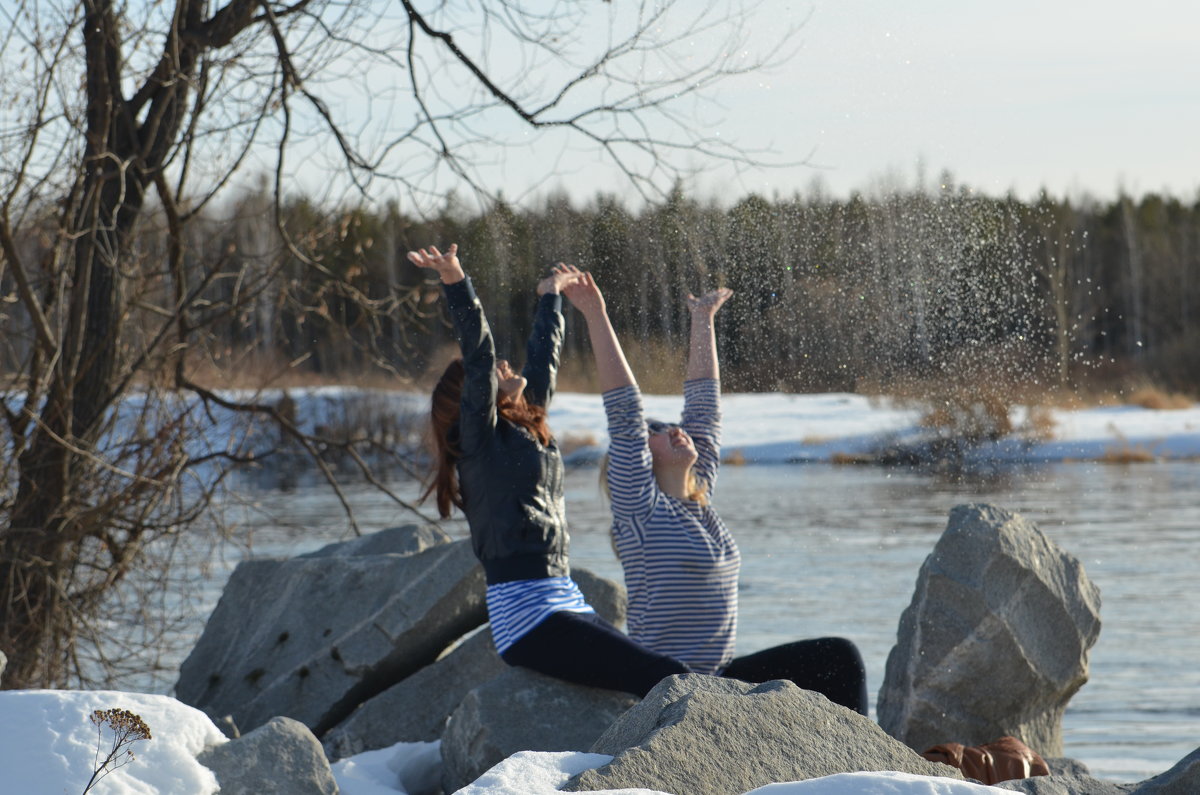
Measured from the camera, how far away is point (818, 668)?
15.3ft

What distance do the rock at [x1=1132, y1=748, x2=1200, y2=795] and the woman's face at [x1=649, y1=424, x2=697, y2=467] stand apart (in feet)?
6.19

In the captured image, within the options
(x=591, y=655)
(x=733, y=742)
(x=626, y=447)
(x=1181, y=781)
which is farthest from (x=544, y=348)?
(x=1181, y=781)

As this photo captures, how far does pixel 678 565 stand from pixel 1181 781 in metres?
1.80

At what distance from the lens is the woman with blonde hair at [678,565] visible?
466 centimetres

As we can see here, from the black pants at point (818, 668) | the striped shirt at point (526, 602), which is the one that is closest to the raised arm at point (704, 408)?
the black pants at point (818, 668)

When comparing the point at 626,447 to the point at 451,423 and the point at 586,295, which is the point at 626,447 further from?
the point at 586,295

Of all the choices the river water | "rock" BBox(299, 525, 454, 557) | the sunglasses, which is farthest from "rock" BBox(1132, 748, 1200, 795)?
"rock" BBox(299, 525, 454, 557)

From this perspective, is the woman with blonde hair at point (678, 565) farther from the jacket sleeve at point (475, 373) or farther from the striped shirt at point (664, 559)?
the jacket sleeve at point (475, 373)

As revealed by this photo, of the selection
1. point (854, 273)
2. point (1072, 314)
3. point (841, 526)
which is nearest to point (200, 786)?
point (854, 273)

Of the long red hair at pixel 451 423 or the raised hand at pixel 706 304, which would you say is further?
the raised hand at pixel 706 304

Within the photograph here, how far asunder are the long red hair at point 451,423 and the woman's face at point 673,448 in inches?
16.6

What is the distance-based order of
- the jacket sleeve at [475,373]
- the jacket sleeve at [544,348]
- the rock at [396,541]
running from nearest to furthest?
1. the jacket sleeve at [475,373]
2. the jacket sleeve at [544,348]
3. the rock at [396,541]

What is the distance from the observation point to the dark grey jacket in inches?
174

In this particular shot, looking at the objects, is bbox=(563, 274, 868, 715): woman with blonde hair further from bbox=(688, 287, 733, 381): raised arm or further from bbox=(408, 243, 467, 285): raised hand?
bbox=(408, 243, 467, 285): raised hand
